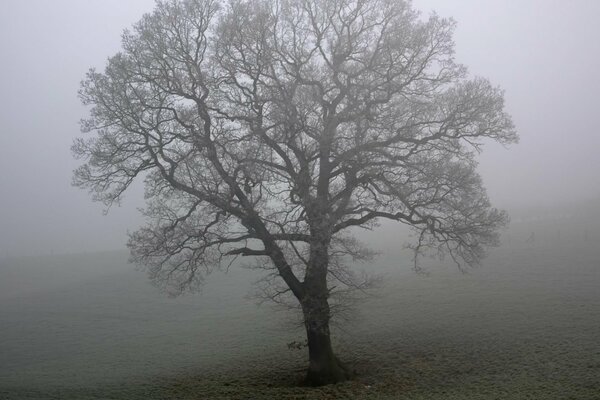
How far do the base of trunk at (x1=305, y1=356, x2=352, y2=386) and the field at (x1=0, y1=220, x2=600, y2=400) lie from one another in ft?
1.98

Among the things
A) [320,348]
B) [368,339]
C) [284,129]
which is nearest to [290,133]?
[284,129]

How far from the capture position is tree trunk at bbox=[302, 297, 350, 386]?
13.9m

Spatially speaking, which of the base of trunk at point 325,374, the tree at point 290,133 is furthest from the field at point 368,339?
the tree at point 290,133

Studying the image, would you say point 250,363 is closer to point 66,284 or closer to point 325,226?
point 325,226

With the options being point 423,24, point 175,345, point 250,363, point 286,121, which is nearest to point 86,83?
point 286,121

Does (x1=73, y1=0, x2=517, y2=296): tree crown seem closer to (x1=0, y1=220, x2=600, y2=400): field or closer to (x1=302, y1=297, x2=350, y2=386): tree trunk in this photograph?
(x1=302, y1=297, x2=350, y2=386): tree trunk

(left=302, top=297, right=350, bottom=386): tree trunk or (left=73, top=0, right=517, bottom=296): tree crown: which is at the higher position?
(left=73, top=0, right=517, bottom=296): tree crown

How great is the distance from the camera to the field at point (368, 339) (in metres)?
13.3

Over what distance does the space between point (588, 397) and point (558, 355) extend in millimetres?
3753

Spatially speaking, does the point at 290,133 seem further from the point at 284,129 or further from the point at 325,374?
the point at 325,374

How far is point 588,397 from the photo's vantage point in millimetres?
10625

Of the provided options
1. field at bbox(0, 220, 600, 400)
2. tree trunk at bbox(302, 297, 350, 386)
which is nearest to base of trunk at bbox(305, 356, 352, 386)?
tree trunk at bbox(302, 297, 350, 386)

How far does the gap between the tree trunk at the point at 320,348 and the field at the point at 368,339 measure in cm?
68

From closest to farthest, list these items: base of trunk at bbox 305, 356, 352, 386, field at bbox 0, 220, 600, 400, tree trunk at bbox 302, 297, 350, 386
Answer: field at bbox 0, 220, 600, 400, tree trunk at bbox 302, 297, 350, 386, base of trunk at bbox 305, 356, 352, 386
